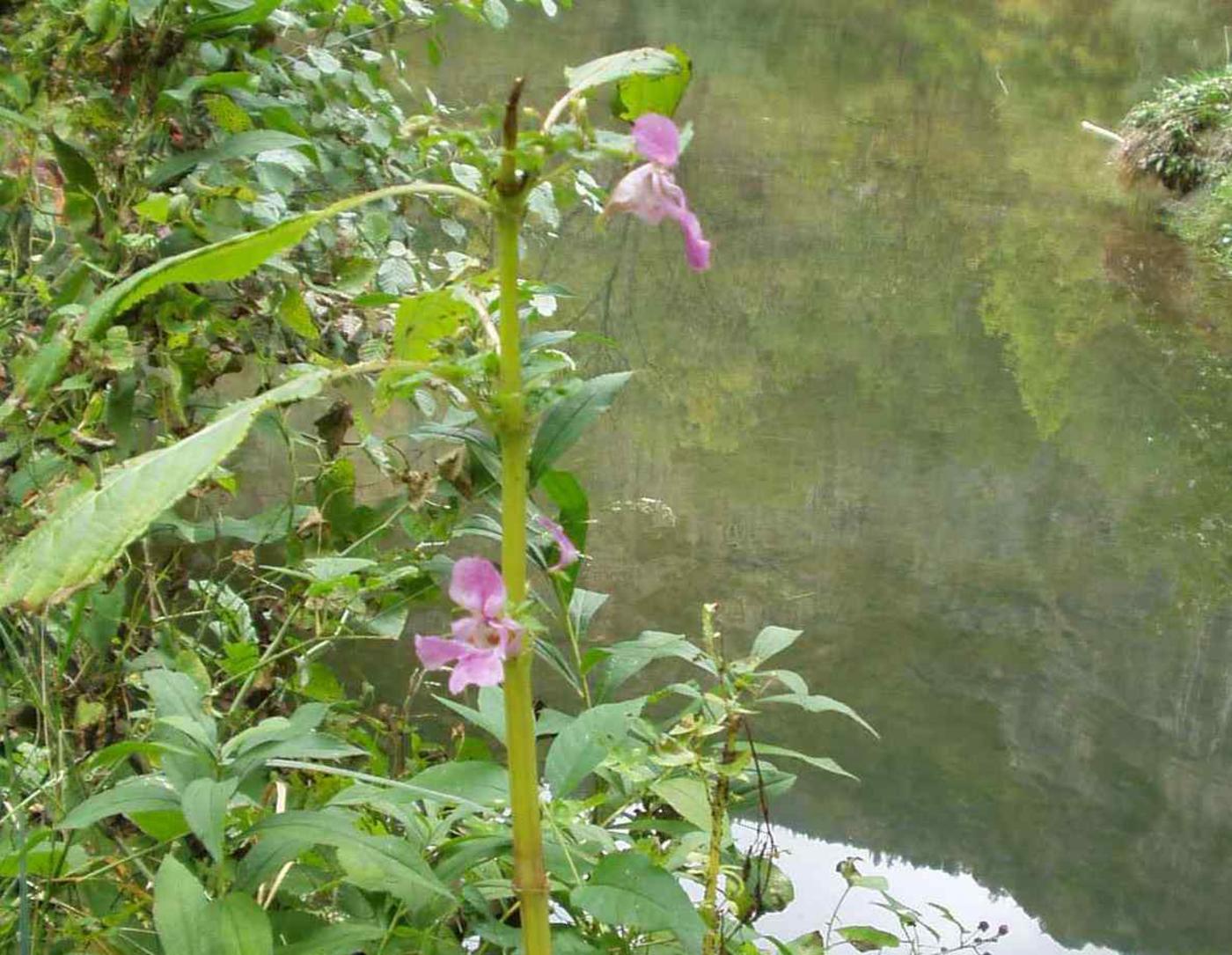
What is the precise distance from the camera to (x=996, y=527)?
3.21m

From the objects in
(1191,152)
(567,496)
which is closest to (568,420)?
(567,496)

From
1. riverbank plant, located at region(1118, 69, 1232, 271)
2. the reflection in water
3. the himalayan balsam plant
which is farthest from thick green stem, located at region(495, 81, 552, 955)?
riverbank plant, located at region(1118, 69, 1232, 271)

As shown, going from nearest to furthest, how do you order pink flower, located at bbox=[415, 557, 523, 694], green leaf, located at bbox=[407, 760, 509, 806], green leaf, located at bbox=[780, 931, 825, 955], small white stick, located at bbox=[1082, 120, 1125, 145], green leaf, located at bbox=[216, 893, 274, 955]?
pink flower, located at bbox=[415, 557, 523, 694] → green leaf, located at bbox=[216, 893, 274, 955] → green leaf, located at bbox=[407, 760, 509, 806] → green leaf, located at bbox=[780, 931, 825, 955] → small white stick, located at bbox=[1082, 120, 1125, 145]

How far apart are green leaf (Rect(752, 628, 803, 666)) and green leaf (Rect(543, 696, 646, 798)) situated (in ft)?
0.47

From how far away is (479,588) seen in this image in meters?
0.55

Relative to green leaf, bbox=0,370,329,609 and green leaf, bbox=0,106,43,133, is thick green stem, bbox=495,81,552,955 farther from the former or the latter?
green leaf, bbox=0,106,43,133

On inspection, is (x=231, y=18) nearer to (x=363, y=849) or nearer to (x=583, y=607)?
(x=583, y=607)

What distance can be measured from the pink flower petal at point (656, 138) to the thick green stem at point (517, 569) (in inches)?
2.0

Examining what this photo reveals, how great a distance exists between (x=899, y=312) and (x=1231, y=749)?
96.7 inches

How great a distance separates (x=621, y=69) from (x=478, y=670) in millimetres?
244

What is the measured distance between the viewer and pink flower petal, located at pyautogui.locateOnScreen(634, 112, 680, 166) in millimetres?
533

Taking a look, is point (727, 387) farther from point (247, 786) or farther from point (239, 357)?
point (247, 786)

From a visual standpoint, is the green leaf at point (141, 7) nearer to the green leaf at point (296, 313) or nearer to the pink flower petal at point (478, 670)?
the green leaf at point (296, 313)

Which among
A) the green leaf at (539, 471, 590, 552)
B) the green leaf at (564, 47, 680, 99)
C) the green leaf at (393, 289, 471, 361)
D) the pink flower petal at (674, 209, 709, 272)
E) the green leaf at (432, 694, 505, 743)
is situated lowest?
the green leaf at (432, 694, 505, 743)
